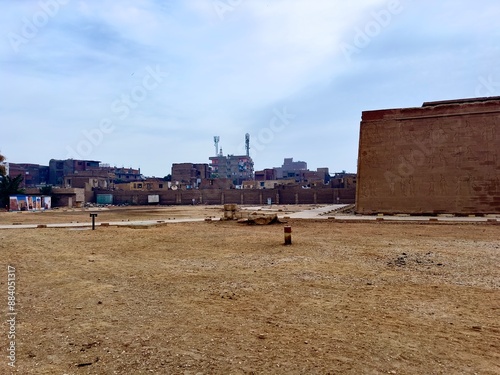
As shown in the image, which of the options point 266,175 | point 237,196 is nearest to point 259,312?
point 237,196

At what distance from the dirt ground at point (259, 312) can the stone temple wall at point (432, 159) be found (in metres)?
13.3

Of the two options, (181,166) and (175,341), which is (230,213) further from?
(181,166)

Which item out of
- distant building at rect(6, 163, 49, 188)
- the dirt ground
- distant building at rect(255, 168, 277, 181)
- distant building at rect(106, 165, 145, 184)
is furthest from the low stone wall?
the dirt ground

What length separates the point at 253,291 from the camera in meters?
5.59

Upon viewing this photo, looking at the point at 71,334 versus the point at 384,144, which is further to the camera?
the point at 384,144

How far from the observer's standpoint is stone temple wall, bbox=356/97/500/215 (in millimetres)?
20891

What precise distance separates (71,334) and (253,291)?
2.57m

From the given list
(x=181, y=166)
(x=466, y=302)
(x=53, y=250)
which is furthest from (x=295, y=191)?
(x=466, y=302)

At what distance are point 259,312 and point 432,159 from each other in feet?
67.9

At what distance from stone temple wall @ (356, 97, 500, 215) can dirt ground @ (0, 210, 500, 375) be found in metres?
13.3

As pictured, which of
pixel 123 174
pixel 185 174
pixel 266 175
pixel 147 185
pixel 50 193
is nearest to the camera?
pixel 50 193

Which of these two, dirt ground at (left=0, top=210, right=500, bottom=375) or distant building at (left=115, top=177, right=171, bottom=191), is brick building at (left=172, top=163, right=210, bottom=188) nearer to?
distant building at (left=115, top=177, right=171, bottom=191)

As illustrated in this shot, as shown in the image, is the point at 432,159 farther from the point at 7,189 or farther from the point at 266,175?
the point at 266,175

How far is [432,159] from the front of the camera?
2191 centimetres
